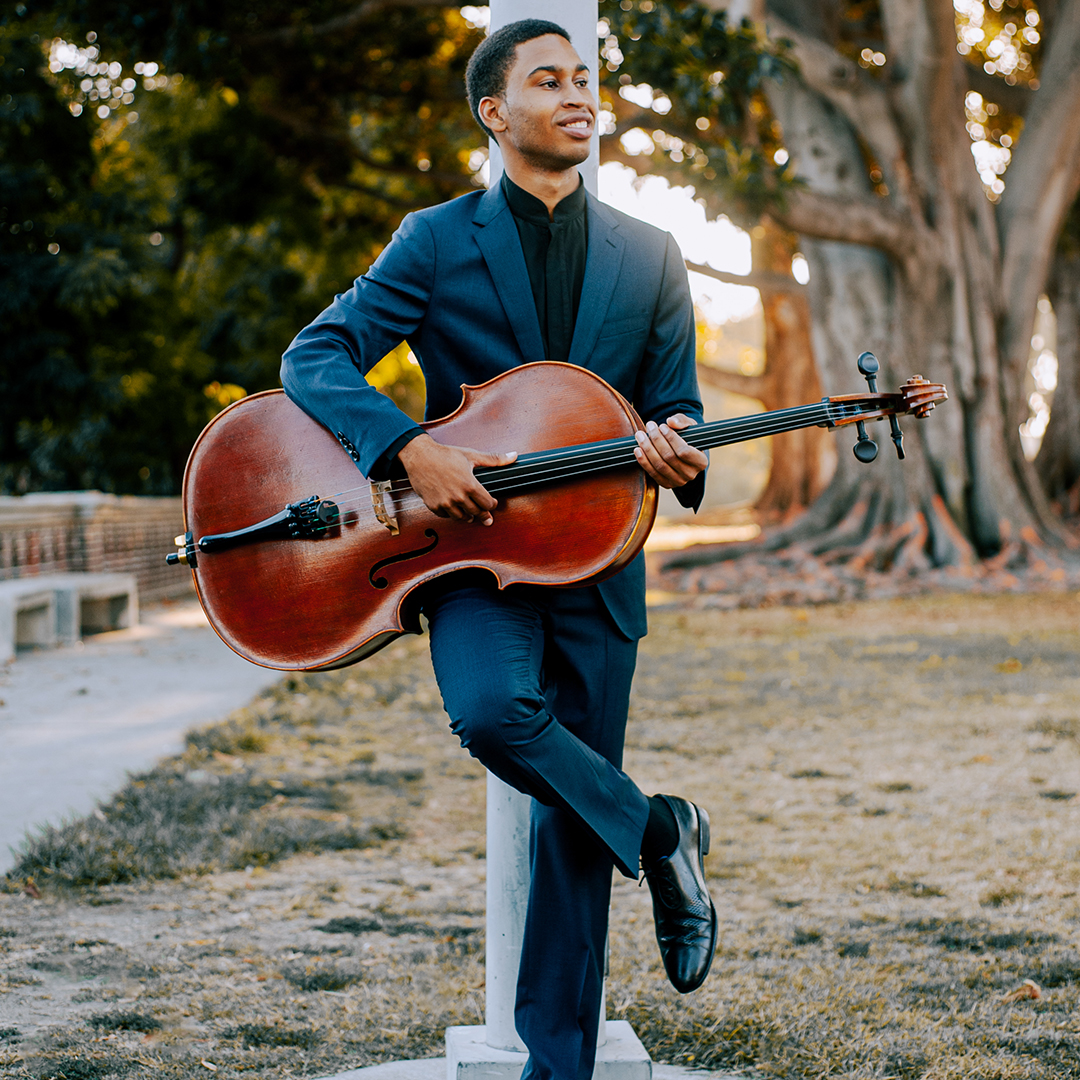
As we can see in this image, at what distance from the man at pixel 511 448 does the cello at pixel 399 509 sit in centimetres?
7


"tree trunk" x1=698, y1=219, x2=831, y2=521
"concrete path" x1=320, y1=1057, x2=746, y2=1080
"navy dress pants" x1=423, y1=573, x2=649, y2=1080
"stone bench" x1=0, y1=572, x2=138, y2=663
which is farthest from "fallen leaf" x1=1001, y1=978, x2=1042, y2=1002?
"tree trunk" x1=698, y1=219, x2=831, y2=521

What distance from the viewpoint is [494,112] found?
8.84 ft

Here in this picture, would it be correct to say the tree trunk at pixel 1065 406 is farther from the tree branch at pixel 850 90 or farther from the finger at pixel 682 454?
the finger at pixel 682 454

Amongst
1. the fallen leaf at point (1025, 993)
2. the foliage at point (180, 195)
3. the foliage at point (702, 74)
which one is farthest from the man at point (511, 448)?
the foliage at point (180, 195)

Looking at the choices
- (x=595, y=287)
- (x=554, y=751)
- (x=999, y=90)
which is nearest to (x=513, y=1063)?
(x=554, y=751)

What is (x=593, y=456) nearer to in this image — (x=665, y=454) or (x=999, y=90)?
(x=665, y=454)

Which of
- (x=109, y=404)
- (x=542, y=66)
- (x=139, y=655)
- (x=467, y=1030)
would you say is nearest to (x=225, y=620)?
(x=467, y=1030)

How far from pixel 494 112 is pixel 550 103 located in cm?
15

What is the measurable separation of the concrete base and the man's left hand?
1.22 metres

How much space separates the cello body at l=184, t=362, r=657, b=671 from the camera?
246 cm

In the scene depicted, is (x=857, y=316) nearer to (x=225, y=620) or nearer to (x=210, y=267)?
(x=210, y=267)

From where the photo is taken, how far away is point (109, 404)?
49.1 ft

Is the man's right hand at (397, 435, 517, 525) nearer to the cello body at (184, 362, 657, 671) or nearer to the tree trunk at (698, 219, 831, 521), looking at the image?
the cello body at (184, 362, 657, 671)

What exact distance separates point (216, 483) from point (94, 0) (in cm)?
1395
